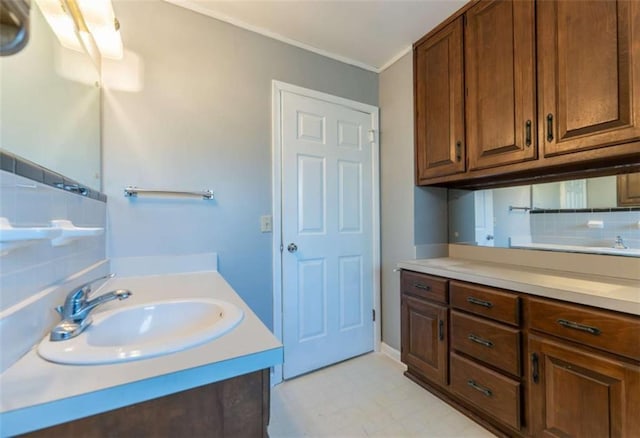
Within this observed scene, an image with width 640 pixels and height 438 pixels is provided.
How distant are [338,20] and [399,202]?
132cm

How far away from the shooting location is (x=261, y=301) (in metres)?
1.93

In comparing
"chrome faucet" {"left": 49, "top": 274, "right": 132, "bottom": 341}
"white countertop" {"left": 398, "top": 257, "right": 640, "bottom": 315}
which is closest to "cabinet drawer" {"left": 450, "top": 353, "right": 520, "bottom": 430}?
"white countertop" {"left": 398, "top": 257, "right": 640, "bottom": 315}

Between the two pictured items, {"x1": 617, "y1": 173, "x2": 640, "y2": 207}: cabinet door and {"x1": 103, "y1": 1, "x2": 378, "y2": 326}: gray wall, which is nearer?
{"x1": 617, "y1": 173, "x2": 640, "y2": 207}: cabinet door

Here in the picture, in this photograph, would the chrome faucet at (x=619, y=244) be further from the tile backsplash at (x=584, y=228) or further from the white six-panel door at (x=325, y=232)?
the white six-panel door at (x=325, y=232)

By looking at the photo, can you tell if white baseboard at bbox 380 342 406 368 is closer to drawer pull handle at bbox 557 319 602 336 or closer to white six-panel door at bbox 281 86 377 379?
white six-panel door at bbox 281 86 377 379

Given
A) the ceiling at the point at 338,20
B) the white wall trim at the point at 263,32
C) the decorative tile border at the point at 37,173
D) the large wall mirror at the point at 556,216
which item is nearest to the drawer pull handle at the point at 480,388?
the large wall mirror at the point at 556,216

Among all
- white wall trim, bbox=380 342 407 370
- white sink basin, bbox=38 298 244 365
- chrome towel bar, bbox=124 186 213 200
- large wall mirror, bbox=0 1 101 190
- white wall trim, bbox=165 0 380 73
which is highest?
white wall trim, bbox=165 0 380 73

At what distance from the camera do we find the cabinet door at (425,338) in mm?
1727

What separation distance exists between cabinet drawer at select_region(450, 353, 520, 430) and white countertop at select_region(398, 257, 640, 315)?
456 millimetres

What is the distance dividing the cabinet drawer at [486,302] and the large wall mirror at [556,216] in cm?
59

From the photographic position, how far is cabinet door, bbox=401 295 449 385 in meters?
1.73

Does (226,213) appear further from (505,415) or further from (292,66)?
(505,415)

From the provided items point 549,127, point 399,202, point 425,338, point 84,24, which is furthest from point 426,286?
point 84,24

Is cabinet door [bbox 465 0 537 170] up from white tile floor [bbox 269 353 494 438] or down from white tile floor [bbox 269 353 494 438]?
up
